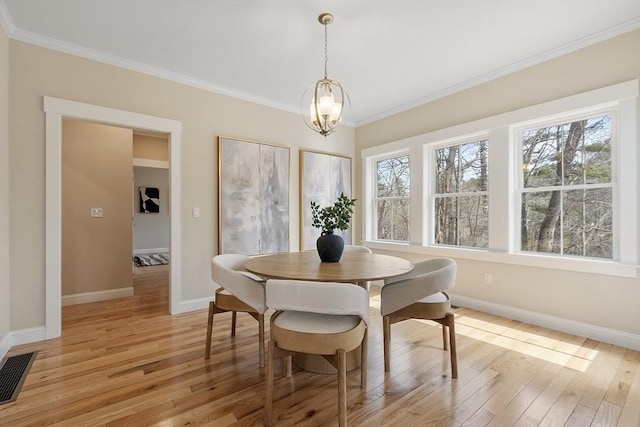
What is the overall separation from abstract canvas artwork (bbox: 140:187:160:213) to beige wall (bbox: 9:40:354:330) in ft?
18.9

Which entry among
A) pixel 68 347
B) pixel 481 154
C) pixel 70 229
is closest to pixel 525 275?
pixel 481 154

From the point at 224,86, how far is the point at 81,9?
1.50m

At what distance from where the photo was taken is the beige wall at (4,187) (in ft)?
7.61

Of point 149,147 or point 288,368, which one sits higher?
point 149,147

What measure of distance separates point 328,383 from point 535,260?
2.44m

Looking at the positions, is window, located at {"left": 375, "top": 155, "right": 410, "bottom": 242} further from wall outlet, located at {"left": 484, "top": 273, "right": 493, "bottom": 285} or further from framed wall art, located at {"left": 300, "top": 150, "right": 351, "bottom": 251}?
wall outlet, located at {"left": 484, "top": 273, "right": 493, "bottom": 285}

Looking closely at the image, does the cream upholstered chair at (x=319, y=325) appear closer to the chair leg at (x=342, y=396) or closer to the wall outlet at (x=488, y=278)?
the chair leg at (x=342, y=396)

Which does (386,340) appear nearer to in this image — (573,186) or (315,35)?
(573,186)

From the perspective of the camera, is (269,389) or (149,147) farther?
(149,147)

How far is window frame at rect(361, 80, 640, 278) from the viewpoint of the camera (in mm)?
2418

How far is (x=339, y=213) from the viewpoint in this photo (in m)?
2.40

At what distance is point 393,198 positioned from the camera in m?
4.55

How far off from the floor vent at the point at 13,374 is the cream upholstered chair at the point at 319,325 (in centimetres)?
166

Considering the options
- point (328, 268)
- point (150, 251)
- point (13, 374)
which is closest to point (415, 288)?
point (328, 268)
